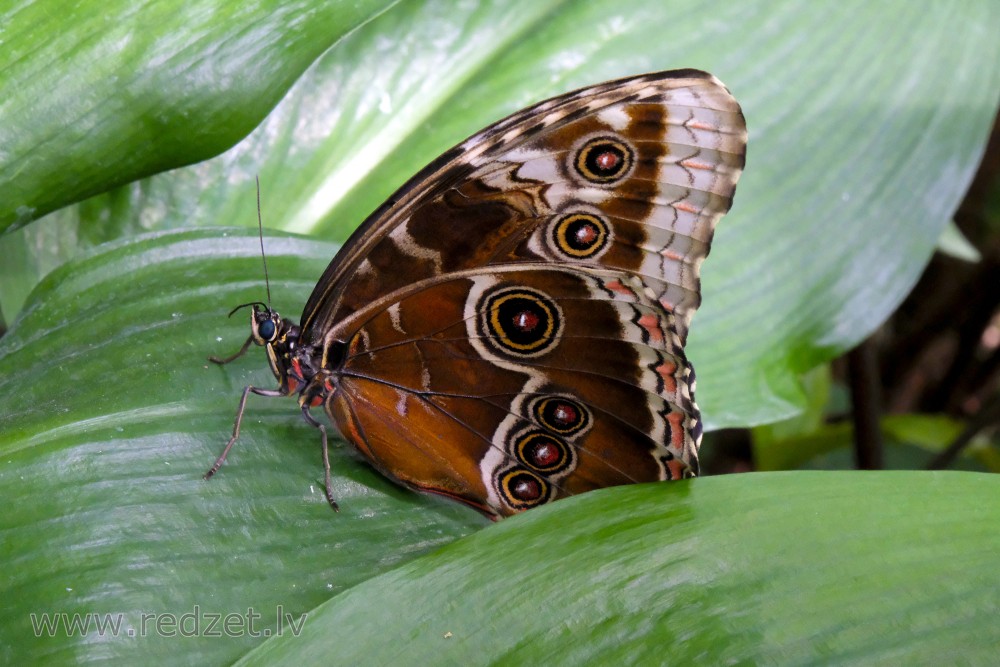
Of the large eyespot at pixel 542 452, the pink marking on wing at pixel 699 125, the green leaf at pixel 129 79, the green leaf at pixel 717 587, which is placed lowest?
the green leaf at pixel 717 587

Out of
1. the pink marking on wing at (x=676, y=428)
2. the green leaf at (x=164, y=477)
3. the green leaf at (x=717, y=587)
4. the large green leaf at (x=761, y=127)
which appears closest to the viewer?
the green leaf at (x=717, y=587)

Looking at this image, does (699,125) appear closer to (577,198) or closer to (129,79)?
(577,198)

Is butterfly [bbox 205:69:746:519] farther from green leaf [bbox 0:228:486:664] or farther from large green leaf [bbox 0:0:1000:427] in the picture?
large green leaf [bbox 0:0:1000:427]

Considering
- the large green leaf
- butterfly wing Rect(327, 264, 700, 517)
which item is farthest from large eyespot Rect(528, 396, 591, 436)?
the large green leaf

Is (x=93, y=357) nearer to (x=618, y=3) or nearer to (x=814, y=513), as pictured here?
(x=814, y=513)

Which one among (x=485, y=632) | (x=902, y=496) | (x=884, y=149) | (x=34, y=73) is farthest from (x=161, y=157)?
(x=884, y=149)

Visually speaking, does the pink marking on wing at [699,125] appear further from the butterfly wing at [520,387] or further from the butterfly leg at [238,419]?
the butterfly leg at [238,419]

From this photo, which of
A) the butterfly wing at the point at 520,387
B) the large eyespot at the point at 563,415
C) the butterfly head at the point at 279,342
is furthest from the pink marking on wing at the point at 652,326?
the butterfly head at the point at 279,342
